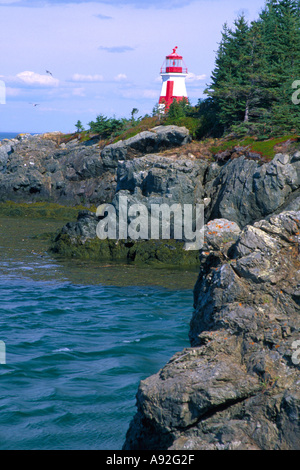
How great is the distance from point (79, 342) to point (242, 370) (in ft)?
25.9

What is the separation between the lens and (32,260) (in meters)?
24.7

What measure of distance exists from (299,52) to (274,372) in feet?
137

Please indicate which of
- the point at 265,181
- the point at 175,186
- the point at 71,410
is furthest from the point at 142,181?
the point at 71,410

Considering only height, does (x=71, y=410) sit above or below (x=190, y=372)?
below

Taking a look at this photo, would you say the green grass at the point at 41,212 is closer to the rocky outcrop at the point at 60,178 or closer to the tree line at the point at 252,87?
the rocky outcrop at the point at 60,178

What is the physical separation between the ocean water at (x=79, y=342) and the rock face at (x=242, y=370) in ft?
7.42

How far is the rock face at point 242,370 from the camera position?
5.94 metres

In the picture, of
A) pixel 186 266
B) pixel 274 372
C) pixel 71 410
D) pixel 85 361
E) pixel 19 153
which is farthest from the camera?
pixel 19 153

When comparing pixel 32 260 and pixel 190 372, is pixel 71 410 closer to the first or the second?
pixel 190 372

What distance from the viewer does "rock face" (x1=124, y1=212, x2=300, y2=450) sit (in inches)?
234
